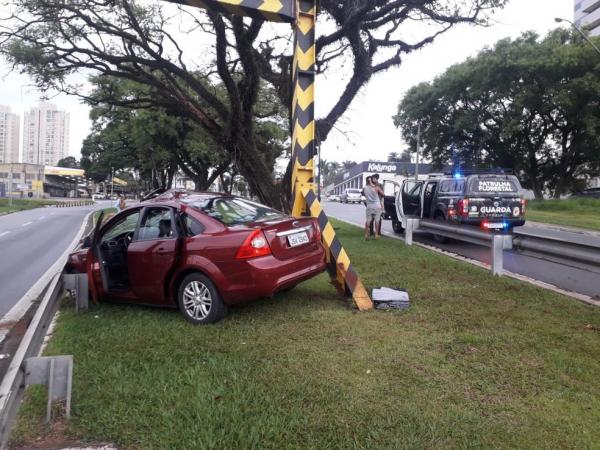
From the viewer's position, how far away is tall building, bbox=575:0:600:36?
68525 millimetres

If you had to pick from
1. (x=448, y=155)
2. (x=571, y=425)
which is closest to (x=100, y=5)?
(x=571, y=425)

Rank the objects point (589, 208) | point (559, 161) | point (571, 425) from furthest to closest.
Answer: point (559, 161), point (589, 208), point (571, 425)

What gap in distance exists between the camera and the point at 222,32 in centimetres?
1224

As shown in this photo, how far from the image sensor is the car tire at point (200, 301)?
215 inches

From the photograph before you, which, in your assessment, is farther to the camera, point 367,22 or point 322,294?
point 367,22

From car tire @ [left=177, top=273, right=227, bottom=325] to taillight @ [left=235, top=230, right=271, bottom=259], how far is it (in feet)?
1.73

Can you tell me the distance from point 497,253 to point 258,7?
5.24 metres

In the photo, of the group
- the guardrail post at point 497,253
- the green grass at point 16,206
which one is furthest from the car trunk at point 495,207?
the green grass at point 16,206

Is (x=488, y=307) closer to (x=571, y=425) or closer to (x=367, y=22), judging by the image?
(x=571, y=425)

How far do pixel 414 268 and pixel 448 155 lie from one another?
33.5m

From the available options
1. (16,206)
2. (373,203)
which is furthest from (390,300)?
(16,206)

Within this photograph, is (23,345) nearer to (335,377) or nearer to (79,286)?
(79,286)

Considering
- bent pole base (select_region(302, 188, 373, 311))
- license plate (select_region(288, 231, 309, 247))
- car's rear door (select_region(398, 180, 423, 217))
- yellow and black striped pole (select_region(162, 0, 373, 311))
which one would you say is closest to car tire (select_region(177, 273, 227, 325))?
license plate (select_region(288, 231, 309, 247))

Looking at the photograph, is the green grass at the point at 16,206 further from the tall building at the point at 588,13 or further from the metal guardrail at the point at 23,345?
the tall building at the point at 588,13
